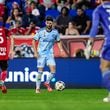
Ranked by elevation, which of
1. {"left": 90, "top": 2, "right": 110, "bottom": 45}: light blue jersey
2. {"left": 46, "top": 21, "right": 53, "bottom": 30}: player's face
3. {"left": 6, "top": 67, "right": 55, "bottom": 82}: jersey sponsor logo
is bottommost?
{"left": 6, "top": 67, "right": 55, "bottom": 82}: jersey sponsor logo

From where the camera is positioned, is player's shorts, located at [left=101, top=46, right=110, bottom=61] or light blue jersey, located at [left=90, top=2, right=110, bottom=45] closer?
player's shorts, located at [left=101, top=46, right=110, bottom=61]

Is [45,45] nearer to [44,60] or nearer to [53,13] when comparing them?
[44,60]

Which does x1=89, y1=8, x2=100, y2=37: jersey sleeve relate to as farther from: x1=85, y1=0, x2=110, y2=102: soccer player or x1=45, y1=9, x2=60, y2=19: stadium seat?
x1=45, y1=9, x2=60, y2=19: stadium seat

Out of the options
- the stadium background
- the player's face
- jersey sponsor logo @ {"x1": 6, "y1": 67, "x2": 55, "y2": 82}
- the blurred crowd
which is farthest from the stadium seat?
the player's face

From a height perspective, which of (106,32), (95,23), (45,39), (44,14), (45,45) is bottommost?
(45,45)

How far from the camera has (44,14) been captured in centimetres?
2348

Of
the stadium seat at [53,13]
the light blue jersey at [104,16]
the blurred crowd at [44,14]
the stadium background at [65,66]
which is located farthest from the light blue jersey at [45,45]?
the light blue jersey at [104,16]

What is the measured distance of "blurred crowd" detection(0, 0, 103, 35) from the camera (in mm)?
22000

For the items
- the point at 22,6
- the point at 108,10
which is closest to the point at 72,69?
the point at 22,6

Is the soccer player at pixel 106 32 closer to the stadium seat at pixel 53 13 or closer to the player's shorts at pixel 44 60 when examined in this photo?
the player's shorts at pixel 44 60

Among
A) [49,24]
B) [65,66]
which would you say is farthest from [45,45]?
[65,66]

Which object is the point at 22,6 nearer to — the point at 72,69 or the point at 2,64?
the point at 72,69

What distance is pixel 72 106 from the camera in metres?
11.0

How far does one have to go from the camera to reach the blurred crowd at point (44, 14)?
22000 millimetres
